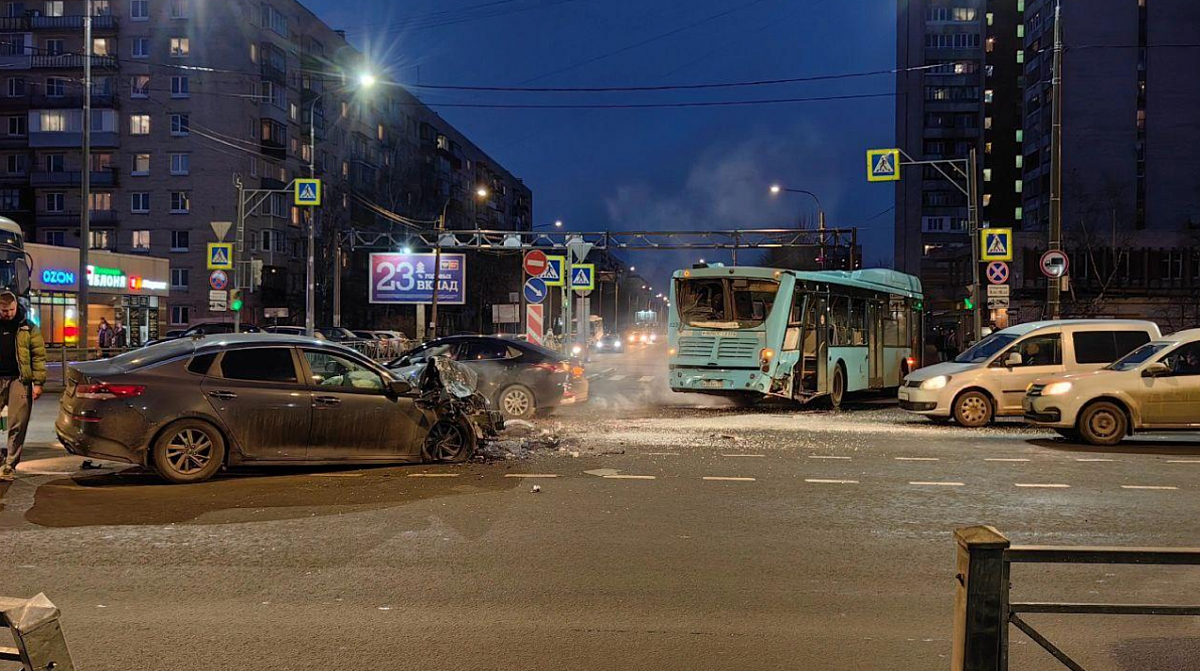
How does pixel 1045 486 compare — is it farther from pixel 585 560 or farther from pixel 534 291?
pixel 534 291

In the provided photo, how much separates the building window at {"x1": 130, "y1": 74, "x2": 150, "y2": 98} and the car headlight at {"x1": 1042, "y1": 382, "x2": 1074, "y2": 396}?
195ft

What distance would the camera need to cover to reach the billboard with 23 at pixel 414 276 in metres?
44.0

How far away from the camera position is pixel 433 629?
16.9ft

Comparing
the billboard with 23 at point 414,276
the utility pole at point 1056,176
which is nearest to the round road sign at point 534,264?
the utility pole at point 1056,176


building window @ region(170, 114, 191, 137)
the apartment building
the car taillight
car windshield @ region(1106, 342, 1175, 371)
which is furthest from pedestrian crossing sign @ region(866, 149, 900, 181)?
building window @ region(170, 114, 191, 137)

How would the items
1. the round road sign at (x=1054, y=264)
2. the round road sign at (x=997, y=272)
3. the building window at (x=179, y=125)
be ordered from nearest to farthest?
the round road sign at (x=1054, y=264), the round road sign at (x=997, y=272), the building window at (x=179, y=125)

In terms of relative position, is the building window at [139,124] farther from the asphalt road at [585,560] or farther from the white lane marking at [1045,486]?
the white lane marking at [1045,486]

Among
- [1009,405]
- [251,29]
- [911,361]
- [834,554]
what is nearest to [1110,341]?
[1009,405]

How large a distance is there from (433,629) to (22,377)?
696 centimetres

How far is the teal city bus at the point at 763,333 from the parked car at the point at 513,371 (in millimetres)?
3539

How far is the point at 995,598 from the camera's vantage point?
2.95m

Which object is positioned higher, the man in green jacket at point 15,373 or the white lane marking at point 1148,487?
the man in green jacket at point 15,373

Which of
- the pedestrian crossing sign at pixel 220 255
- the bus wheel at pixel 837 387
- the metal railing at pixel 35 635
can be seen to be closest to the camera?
the metal railing at pixel 35 635

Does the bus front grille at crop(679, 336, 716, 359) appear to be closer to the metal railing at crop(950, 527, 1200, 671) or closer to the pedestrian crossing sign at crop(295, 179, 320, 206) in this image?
the pedestrian crossing sign at crop(295, 179, 320, 206)
